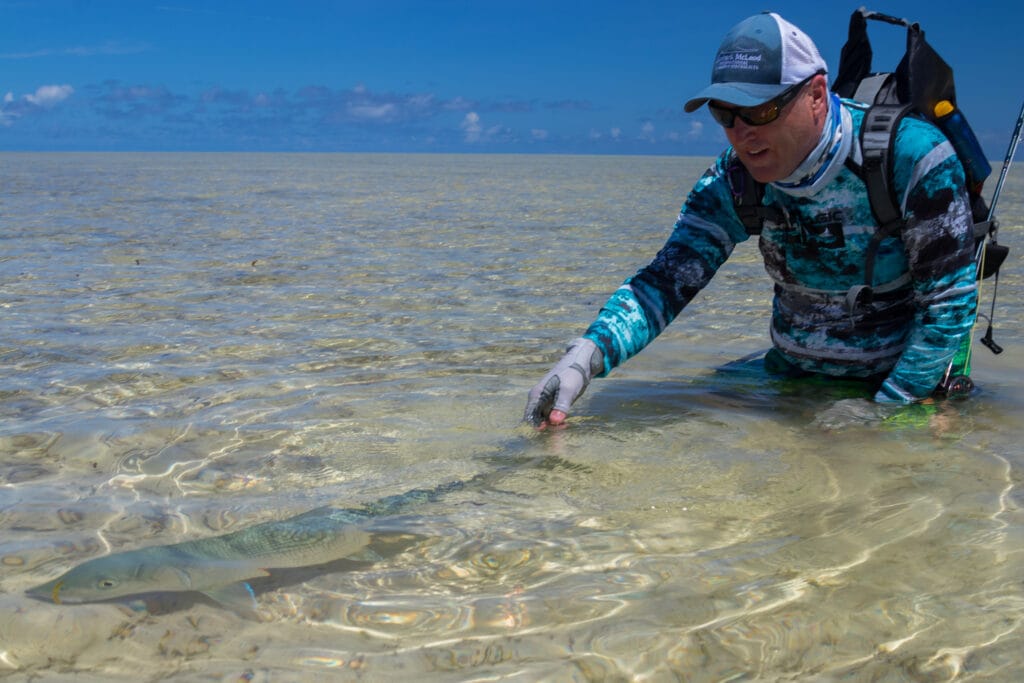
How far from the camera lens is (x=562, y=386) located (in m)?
3.54

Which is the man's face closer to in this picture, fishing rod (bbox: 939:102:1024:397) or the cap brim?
the cap brim

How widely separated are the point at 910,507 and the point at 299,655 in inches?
76.4

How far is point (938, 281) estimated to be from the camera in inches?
138

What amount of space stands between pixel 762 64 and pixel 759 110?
0.53 ft

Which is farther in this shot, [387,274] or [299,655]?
[387,274]

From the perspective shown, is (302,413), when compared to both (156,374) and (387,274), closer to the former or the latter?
(156,374)

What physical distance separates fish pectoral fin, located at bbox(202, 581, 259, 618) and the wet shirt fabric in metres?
1.82

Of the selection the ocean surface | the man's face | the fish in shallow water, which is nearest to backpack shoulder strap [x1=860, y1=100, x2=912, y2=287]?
the man's face

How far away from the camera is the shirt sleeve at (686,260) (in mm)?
3904

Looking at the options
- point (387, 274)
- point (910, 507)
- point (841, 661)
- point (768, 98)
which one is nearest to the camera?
point (841, 661)

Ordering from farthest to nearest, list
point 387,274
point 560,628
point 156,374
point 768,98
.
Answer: point 387,274, point 156,374, point 768,98, point 560,628

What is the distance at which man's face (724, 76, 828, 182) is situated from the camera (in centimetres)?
323

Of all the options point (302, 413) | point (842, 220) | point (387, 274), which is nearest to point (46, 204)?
point (387, 274)

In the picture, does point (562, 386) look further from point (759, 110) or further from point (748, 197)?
point (759, 110)
